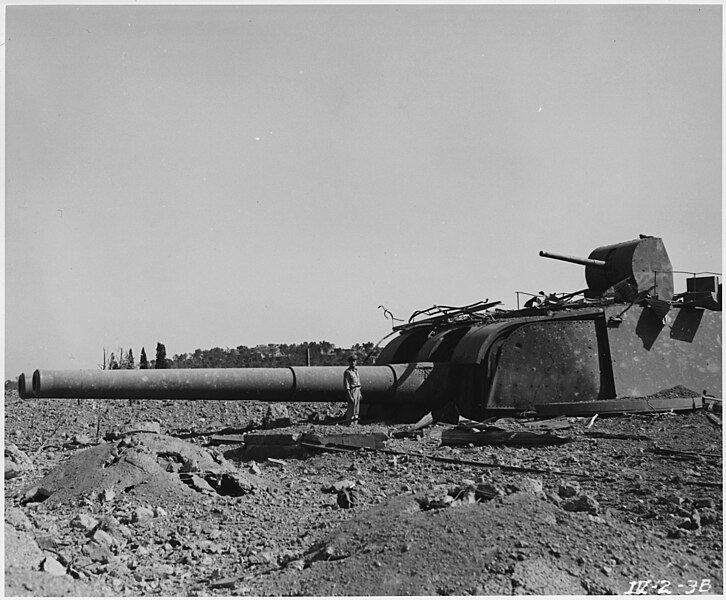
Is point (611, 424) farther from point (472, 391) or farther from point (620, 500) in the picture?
point (620, 500)

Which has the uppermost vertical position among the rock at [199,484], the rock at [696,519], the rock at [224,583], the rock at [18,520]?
the rock at [696,519]

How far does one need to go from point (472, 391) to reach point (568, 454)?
3346mm

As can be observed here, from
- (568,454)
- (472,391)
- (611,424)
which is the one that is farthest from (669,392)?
(568,454)

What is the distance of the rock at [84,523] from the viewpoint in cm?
747

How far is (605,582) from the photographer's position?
563cm

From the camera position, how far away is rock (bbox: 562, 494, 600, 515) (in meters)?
7.10

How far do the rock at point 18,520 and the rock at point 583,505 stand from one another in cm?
423

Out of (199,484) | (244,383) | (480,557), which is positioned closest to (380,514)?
(480,557)

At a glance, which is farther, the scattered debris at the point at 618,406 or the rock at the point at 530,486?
the scattered debris at the point at 618,406

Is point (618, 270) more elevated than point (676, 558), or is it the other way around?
point (618, 270)

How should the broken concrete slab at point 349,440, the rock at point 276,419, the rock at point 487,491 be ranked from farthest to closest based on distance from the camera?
the rock at point 276,419
the broken concrete slab at point 349,440
the rock at point 487,491

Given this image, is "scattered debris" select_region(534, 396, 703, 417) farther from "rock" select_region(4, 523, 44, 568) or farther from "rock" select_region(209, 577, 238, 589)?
"rock" select_region(4, 523, 44, 568)

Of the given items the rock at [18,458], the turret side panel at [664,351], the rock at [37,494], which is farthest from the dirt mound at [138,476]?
the turret side panel at [664,351]

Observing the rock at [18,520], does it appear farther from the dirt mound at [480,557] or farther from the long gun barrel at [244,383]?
the dirt mound at [480,557]
